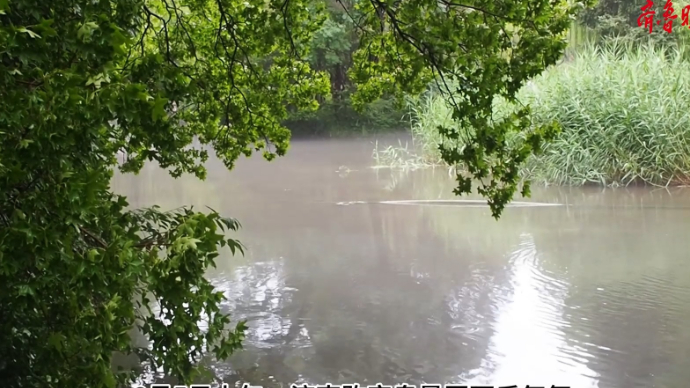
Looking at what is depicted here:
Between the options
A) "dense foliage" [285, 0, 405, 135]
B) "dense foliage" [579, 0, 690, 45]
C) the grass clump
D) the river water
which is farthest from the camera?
"dense foliage" [285, 0, 405, 135]

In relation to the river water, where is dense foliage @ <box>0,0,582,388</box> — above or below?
above

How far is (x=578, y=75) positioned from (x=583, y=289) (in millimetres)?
4450

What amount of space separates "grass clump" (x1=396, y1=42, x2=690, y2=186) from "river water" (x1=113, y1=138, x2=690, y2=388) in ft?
0.96

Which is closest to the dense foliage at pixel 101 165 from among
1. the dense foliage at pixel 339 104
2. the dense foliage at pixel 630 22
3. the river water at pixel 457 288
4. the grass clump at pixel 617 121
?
the river water at pixel 457 288

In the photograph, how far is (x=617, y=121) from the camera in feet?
26.0

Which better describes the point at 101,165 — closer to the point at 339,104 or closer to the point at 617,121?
the point at 617,121

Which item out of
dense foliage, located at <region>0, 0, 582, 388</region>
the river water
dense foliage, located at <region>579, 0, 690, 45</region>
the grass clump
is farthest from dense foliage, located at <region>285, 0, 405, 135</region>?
dense foliage, located at <region>0, 0, 582, 388</region>

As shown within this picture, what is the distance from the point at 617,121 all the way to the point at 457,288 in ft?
13.4

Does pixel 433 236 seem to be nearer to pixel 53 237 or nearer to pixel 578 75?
pixel 578 75

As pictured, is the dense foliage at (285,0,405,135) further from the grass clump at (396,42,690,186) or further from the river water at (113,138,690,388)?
the river water at (113,138,690,388)

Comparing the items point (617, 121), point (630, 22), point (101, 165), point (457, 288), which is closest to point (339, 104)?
point (630, 22)

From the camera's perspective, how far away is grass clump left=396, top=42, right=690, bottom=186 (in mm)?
7703

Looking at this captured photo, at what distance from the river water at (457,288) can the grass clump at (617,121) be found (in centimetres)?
29

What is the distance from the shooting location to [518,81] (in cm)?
267
